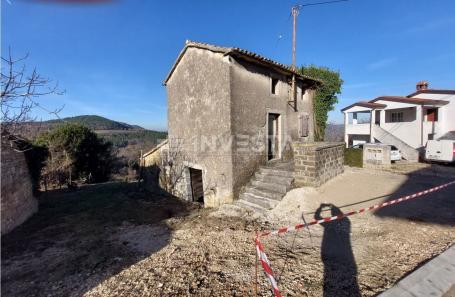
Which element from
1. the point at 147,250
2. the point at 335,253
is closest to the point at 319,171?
the point at 335,253

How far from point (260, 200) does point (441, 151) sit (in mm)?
16128

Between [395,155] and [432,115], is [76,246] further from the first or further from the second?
[432,115]

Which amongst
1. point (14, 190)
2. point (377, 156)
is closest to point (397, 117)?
point (377, 156)

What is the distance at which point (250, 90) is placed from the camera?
8.61m

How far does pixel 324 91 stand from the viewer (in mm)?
18031

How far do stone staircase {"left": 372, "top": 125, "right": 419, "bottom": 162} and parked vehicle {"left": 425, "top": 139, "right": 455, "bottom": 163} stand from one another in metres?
1.21

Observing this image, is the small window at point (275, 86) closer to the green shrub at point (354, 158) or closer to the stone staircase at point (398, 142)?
the green shrub at point (354, 158)

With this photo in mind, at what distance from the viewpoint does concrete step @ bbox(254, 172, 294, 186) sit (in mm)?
7532

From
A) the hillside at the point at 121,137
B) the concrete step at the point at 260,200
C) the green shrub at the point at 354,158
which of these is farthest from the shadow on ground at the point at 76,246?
the green shrub at the point at 354,158

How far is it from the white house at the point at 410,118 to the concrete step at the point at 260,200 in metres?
17.2

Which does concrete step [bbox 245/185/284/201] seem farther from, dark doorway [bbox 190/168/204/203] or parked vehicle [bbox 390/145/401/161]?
parked vehicle [bbox 390/145/401/161]

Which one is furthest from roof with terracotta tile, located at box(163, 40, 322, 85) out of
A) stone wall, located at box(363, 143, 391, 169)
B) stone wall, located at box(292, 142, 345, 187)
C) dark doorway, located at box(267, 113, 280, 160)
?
stone wall, located at box(363, 143, 391, 169)

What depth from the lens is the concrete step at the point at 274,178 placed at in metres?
7.53

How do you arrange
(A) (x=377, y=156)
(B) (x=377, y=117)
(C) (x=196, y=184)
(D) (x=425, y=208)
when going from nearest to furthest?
1. (D) (x=425, y=208)
2. (C) (x=196, y=184)
3. (A) (x=377, y=156)
4. (B) (x=377, y=117)
